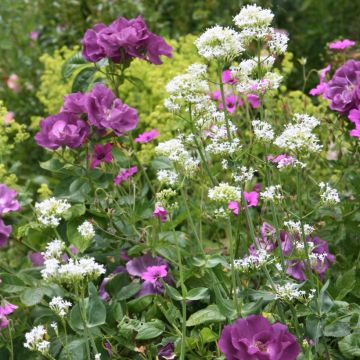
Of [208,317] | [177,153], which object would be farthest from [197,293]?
[177,153]

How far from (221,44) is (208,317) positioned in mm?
540

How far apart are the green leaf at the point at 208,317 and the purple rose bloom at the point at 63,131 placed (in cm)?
51

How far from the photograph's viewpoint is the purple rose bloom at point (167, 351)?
1.63 metres

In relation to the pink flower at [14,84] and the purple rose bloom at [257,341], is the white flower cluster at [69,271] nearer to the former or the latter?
the purple rose bloom at [257,341]

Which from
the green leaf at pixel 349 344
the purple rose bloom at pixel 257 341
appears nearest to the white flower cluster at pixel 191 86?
the purple rose bloom at pixel 257 341

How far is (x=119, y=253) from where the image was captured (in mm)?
1970

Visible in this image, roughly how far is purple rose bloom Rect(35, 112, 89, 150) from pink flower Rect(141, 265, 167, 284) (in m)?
0.34

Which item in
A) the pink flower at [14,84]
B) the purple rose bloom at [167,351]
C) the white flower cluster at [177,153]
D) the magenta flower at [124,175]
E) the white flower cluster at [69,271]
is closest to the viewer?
the white flower cluster at [69,271]

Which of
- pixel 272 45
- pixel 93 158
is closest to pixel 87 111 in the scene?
pixel 93 158

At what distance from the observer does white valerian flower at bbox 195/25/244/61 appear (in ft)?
4.77

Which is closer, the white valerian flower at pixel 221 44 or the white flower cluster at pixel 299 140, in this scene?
the white flower cluster at pixel 299 140

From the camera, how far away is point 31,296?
5.74 feet

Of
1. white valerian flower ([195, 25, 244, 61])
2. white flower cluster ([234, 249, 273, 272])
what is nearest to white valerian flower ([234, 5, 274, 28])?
white valerian flower ([195, 25, 244, 61])

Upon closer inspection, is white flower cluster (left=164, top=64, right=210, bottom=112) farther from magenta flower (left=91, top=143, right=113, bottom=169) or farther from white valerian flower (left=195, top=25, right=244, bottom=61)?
magenta flower (left=91, top=143, right=113, bottom=169)
